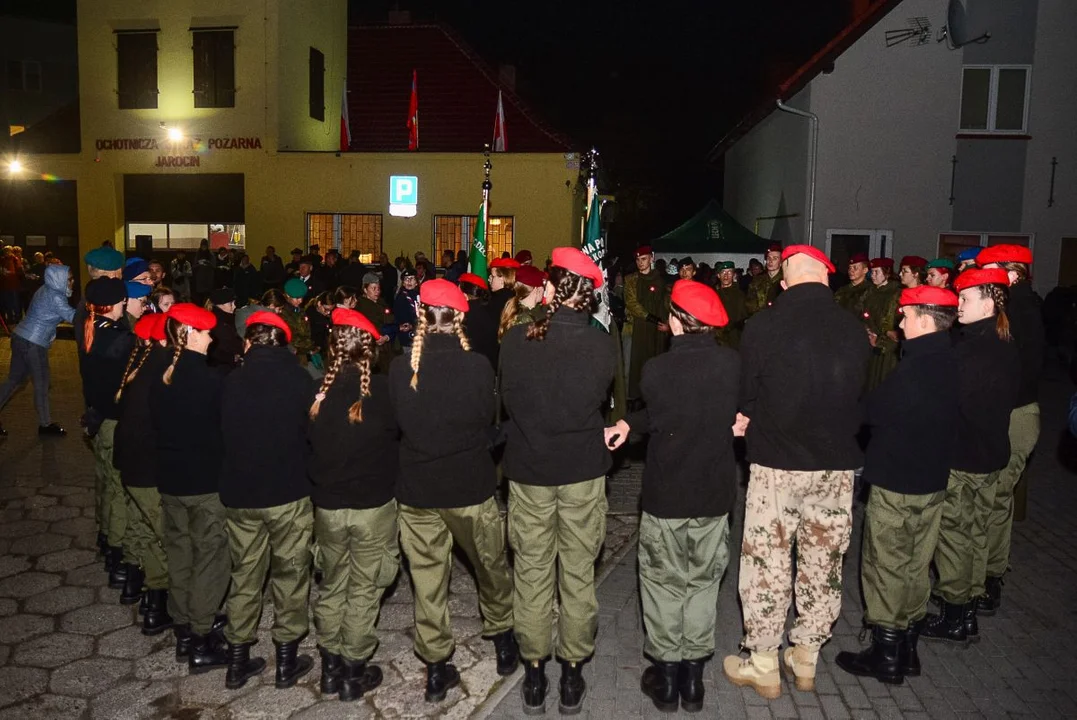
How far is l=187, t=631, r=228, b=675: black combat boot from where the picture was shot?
4715 millimetres

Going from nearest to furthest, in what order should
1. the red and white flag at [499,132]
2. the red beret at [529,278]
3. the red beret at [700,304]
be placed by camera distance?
the red beret at [700,304]
the red beret at [529,278]
the red and white flag at [499,132]

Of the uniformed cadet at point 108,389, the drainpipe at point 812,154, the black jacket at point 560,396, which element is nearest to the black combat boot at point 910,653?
the black jacket at point 560,396

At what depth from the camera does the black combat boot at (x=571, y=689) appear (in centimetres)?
437

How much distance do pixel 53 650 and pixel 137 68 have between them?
2162cm

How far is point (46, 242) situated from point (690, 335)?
26.3 metres

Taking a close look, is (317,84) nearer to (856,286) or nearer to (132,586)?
(856,286)

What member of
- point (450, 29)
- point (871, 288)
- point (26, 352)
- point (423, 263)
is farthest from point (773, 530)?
point (450, 29)

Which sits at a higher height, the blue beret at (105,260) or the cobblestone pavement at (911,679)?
the blue beret at (105,260)

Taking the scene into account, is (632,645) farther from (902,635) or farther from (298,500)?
(298,500)

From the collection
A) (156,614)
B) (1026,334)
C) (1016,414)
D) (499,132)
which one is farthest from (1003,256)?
(499,132)

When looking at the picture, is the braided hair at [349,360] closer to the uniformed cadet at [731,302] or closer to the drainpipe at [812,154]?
the uniformed cadet at [731,302]

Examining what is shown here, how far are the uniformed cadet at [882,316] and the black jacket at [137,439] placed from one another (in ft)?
22.2

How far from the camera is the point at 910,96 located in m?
18.1

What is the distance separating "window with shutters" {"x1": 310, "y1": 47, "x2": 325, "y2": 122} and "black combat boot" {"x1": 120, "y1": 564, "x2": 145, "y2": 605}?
20.7 m
